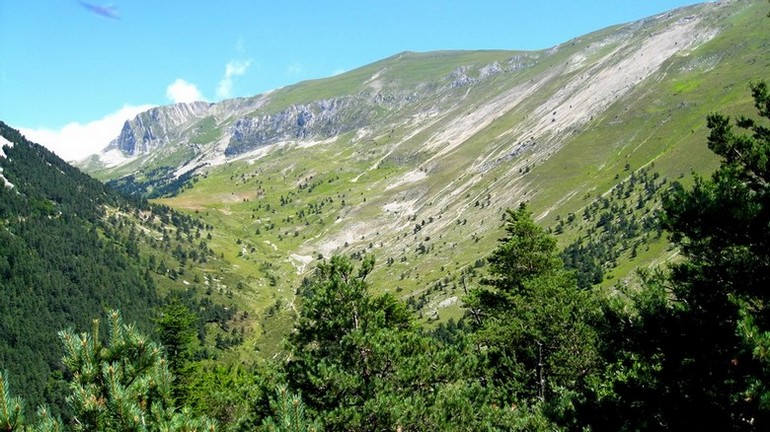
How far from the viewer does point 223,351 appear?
564ft

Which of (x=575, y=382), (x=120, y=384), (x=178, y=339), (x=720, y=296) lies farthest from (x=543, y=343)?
(x=178, y=339)

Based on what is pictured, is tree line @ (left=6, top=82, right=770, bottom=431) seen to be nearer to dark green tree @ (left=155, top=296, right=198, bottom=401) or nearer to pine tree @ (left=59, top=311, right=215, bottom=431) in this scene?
pine tree @ (left=59, top=311, right=215, bottom=431)

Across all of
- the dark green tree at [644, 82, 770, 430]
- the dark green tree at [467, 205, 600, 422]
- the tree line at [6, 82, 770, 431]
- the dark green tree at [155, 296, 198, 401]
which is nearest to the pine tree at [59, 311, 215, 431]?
the tree line at [6, 82, 770, 431]

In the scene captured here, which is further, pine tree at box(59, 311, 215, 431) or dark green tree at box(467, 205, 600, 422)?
dark green tree at box(467, 205, 600, 422)

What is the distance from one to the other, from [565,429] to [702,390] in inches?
172

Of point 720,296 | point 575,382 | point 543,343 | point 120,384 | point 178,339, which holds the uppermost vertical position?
point 120,384

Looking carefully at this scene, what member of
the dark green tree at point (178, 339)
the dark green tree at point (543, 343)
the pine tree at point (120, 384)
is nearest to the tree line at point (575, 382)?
the pine tree at point (120, 384)

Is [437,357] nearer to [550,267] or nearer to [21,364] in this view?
[550,267]

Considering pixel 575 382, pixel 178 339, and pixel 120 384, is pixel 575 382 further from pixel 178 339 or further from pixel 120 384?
pixel 178 339

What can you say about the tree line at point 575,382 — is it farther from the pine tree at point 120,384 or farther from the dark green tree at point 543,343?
the dark green tree at point 543,343

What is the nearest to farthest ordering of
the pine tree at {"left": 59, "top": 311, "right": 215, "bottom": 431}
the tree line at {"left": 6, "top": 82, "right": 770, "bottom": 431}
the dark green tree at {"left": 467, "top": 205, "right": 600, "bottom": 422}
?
the pine tree at {"left": 59, "top": 311, "right": 215, "bottom": 431}
the tree line at {"left": 6, "top": 82, "right": 770, "bottom": 431}
the dark green tree at {"left": 467, "top": 205, "right": 600, "bottom": 422}

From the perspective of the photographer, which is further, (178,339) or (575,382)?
(178,339)

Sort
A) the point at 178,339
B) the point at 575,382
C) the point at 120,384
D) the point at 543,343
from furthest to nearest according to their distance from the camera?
1. the point at 178,339
2. the point at 543,343
3. the point at 575,382
4. the point at 120,384

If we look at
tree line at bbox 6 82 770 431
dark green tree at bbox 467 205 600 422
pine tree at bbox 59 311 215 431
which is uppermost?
pine tree at bbox 59 311 215 431
